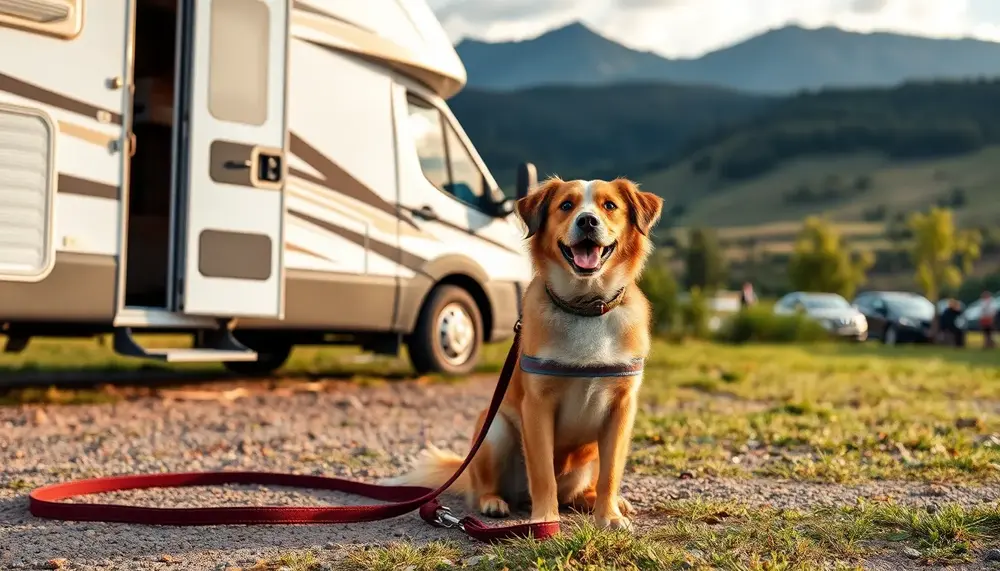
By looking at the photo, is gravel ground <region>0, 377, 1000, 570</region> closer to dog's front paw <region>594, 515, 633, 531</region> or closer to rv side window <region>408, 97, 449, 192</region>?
dog's front paw <region>594, 515, 633, 531</region>

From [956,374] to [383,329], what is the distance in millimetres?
7845

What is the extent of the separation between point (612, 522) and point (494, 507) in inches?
21.0

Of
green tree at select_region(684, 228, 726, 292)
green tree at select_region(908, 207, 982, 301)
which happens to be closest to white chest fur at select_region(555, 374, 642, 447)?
green tree at select_region(908, 207, 982, 301)

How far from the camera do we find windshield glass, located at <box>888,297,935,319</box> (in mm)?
27484

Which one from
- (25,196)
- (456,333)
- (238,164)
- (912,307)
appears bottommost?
(456,333)

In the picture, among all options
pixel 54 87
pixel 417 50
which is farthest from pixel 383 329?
pixel 54 87

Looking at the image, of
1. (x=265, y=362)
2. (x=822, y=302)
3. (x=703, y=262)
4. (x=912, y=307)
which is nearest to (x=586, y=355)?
(x=265, y=362)

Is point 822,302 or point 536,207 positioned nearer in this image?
point 536,207

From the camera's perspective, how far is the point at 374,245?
29.1 ft

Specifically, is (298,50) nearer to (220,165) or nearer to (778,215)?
(220,165)

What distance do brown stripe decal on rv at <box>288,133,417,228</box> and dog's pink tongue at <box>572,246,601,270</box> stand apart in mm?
4624

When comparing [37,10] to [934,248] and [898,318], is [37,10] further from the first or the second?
[934,248]

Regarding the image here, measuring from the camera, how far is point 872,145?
127 m

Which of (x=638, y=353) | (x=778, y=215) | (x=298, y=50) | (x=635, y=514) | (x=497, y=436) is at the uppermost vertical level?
(x=778, y=215)
